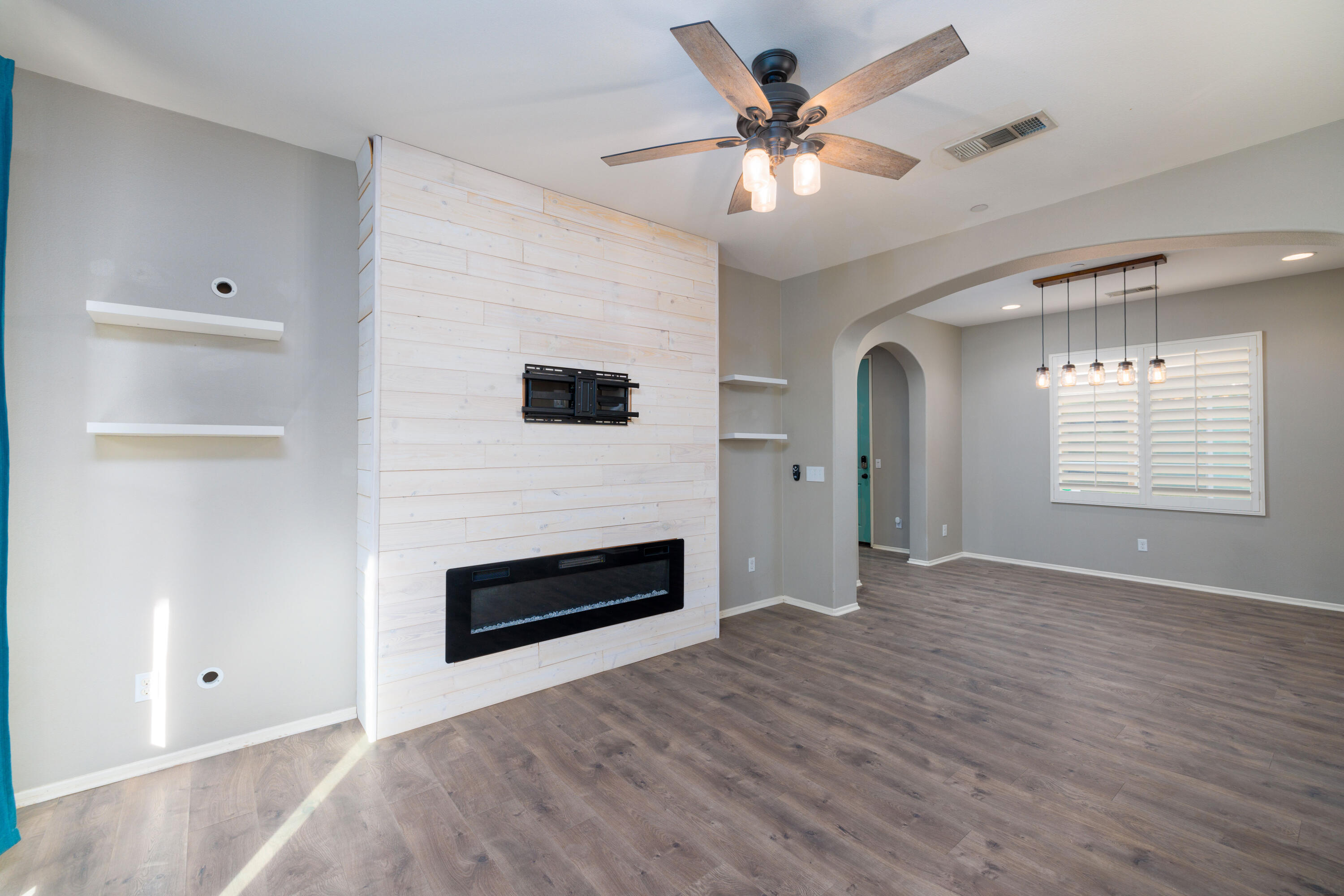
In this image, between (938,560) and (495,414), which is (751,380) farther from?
(938,560)

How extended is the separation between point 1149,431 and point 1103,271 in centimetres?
186

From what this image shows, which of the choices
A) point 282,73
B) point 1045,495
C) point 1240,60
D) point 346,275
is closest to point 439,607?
point 346,275

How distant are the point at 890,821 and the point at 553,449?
91.0 inches

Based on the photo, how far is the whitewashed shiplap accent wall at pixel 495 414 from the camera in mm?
2670

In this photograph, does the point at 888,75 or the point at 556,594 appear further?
the point at 556,594

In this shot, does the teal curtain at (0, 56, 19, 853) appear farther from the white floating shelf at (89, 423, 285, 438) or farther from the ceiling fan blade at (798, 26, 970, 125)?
the ceiling fan blade at (798, 26, 970, 125)

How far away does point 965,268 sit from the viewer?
3674mm

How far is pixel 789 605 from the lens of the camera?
4.81 meters

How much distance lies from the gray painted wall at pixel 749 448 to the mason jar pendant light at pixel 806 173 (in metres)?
2.51

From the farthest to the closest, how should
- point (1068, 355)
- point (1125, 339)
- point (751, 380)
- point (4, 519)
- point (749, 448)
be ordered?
1. point (1068, 355)
2. point (1125, 339)
3. point (749, 448)
4. point (751, 380)
5. point (4, 519)

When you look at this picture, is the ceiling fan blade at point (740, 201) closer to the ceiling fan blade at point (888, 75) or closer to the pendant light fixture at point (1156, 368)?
the ceiling fan blade at point (888, 75)

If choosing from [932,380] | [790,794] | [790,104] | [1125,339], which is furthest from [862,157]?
[1125,339]

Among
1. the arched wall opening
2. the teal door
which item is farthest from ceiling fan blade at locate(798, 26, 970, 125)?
the teal door

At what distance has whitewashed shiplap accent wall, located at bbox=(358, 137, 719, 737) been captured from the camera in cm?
267
